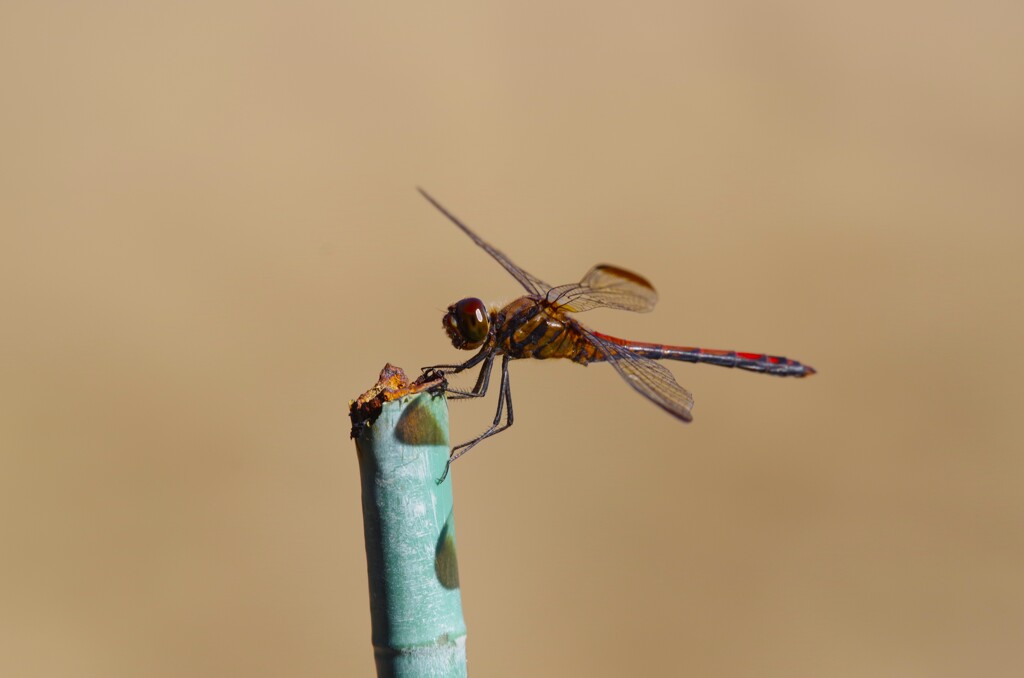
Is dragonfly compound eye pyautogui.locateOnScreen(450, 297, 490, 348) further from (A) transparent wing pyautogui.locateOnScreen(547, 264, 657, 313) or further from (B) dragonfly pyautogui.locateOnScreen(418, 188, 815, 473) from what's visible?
(A) transparent wing pyautogui.locateOnScreen(547, 264, 657, 313)

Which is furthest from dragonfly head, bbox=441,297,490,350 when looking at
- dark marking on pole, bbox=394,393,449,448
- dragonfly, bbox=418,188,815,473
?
dark marking on pole, bbox=394,393,449,448

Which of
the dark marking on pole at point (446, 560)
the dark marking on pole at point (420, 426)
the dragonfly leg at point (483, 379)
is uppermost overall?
the dragonfly leg at point (483, 379)

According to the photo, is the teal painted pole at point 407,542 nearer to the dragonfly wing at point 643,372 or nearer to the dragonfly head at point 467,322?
the dragonfly head at point 467,322

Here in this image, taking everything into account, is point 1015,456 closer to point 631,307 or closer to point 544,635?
point 544,635

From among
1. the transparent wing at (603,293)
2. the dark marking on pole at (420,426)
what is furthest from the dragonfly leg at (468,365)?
the dark marking on pole at (420,426)

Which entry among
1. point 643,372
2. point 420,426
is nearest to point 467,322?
point 643,372

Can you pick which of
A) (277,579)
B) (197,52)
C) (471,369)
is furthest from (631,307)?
(197,52)

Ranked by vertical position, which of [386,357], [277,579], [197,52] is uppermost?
[197,52]
